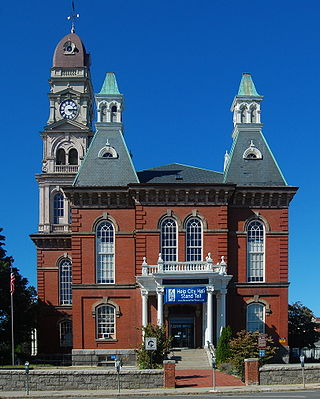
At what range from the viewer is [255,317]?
4947 centimetres

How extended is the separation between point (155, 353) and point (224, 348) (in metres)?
5.83

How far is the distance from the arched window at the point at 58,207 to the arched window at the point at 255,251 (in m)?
25.7

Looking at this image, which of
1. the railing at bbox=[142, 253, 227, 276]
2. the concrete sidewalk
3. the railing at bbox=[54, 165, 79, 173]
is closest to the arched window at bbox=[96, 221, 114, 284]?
the railing at bbox=[142, 253, 227, 276]

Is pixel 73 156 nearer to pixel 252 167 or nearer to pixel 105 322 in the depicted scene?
pixel 252 167

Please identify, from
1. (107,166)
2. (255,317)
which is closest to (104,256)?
(107,166)

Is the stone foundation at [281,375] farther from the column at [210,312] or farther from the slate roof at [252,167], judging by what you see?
the slate roof at [252,167]

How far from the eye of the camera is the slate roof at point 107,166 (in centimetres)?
5038

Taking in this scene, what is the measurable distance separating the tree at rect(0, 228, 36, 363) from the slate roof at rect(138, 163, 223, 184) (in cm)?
1329

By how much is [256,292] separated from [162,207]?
8860 mm

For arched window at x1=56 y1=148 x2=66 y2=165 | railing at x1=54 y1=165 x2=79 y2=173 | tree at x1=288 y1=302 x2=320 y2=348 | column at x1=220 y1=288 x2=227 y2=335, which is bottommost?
tree at x1=288 y1=302 x2=320 y2=348

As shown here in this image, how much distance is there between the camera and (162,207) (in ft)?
161

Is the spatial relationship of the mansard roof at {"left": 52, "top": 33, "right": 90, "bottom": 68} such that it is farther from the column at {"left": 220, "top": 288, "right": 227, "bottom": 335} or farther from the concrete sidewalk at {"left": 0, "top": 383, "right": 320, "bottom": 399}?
the concrete sidewalk at {"left": 0, "top": 383, "right": 320, "bottom": 399}

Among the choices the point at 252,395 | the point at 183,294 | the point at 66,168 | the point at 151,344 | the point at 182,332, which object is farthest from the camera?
the point at 66,168

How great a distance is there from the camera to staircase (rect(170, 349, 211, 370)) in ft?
140
